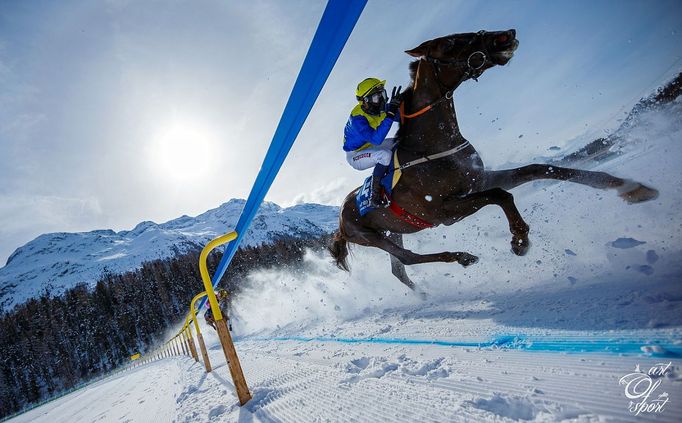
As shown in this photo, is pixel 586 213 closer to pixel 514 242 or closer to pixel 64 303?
pixel 514 242

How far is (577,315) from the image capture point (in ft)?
7.47

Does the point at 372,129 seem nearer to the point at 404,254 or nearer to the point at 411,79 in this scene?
the point at 411,79

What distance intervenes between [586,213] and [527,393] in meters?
3.63

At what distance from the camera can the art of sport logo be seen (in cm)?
113

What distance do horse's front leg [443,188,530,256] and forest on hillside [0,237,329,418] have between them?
38.9 meters

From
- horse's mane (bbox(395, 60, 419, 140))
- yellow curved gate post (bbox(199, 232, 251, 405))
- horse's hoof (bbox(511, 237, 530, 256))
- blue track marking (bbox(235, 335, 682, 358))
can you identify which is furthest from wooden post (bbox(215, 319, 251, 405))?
horse's mane (bbox(395, 60, 419, 140))

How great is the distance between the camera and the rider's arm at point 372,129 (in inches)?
141

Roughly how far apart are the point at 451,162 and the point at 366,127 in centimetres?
103

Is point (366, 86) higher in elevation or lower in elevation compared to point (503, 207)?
higher

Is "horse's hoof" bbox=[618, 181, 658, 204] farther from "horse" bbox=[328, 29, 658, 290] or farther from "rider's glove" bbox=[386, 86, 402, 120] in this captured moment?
"rider's glove" bbox=[386, 86, 402, 120]

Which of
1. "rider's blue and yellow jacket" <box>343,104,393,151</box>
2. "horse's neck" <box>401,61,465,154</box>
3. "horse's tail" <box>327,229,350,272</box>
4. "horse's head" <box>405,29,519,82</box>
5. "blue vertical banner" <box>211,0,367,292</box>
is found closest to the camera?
"blue vertical banner" <box>211,0,367,292</box>

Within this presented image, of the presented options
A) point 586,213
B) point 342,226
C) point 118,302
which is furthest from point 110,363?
point 586,213

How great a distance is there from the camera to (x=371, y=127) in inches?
142

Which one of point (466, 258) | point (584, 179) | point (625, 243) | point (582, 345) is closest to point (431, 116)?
point (584, 179)
